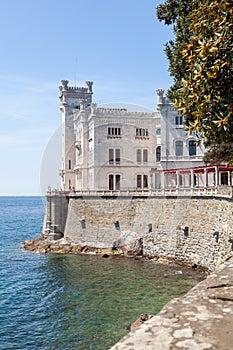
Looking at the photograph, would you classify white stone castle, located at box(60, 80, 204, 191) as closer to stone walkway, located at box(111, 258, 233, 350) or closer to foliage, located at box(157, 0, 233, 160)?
foliage, located at box(157, 0, 233, 160)

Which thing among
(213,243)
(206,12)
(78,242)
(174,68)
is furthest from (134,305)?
(78,242)

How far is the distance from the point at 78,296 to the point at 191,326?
20933 mm

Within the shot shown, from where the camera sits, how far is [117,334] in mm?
17625

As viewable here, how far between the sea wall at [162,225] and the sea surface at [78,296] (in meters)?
2.32

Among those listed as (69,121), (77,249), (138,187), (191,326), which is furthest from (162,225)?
(191,326)

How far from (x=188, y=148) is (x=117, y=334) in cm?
3290

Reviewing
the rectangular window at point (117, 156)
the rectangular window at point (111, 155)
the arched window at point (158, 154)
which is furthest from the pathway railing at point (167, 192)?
the arched window at point (158, 154)

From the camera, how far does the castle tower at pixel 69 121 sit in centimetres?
5900

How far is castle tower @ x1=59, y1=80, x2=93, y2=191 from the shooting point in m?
59.0

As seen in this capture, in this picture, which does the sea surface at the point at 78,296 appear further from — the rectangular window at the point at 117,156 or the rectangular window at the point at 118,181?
the rectangular window at the point at 117,156

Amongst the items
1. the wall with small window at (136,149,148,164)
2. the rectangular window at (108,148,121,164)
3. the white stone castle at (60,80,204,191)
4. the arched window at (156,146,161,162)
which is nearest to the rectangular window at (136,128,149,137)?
the white stone castle at (60,80,204,191)

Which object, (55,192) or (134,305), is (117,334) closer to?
(134,305)

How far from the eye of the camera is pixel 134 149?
49719 millimetres

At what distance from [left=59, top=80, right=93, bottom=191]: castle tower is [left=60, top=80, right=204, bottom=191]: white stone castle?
6912mm
